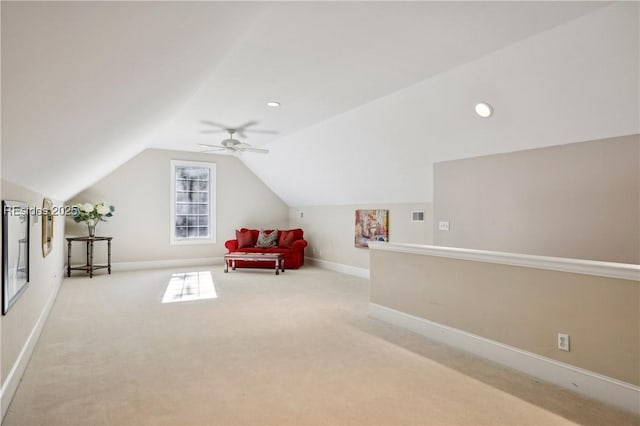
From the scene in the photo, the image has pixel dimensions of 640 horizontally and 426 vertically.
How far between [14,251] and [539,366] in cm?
388

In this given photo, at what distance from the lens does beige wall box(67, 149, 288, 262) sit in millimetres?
7922

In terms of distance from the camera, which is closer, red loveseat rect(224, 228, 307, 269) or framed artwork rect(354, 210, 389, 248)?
framed artwork rect(354, 210, 389, 248)

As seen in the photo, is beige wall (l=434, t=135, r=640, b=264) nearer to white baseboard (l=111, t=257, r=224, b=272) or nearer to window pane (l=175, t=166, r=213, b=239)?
white baseboard (l=111, t=257, r=224, b=272)

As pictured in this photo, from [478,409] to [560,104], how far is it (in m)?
2.70

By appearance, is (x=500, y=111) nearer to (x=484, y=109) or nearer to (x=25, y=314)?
(x=484, y=109)

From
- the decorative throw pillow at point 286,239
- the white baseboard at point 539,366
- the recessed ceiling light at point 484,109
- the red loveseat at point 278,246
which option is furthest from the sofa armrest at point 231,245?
the recessed ceiling light at point 484,109

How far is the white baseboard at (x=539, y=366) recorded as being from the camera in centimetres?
240

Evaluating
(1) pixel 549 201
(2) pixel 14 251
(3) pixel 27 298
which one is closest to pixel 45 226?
(3) pixel 27 298

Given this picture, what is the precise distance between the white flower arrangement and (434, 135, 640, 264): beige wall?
615 cm

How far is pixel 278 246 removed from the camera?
8594 millimetres

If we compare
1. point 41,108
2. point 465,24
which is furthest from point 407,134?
point 41,108

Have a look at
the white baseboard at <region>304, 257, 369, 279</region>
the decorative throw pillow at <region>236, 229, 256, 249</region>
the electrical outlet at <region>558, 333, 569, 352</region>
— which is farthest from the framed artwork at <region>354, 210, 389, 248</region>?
the electrical outlet at <region>558, 333, 569, 352</region>

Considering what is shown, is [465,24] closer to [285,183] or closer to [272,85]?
[272,85]

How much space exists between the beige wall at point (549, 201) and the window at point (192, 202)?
5.71 m
